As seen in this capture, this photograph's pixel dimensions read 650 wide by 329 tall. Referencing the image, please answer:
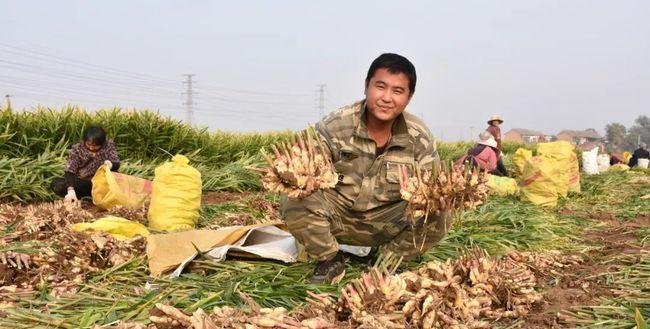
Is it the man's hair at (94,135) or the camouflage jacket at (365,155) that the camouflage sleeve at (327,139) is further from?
the man's hair at (94,135)

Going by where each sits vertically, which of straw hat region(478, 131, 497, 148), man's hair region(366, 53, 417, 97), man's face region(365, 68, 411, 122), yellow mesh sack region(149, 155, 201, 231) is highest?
man's hair region(366, 53, 417, 97)

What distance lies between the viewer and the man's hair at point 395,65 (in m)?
2.70

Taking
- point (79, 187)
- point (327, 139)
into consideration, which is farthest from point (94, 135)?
point (327, 139)

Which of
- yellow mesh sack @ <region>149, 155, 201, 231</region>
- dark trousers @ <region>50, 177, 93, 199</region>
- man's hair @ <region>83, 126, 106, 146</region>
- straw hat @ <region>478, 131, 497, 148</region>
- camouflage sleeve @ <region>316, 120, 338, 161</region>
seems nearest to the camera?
Answer: camouflage sleeve @ <region>316, 120, 338, 161</region>

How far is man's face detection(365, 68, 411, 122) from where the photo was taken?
269 centimetres

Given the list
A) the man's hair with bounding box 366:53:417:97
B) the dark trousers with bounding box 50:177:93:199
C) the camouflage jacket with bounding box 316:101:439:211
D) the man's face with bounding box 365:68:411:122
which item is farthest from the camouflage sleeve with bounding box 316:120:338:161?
the dark trousers with bounding box 50:177:93:199

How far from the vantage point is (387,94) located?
8.89 ft

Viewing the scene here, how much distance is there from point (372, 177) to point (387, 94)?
0.46m

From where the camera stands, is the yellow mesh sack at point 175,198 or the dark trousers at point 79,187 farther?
the dark trousers at point 79,187

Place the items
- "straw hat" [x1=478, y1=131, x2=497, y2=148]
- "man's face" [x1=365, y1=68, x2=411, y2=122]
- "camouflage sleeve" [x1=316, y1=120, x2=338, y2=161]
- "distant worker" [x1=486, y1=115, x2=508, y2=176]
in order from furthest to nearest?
"distant worker" [x1=486, y1=115, x2=508, y2=176] → "straw hat" [x1=478, y1=131, x2=497, y2=148] → "camouflage sleeve" [x1=316, y1=120, x2=338, y2=161] → "man's face" [x1=365, y1=68, x2=411, y2=122]

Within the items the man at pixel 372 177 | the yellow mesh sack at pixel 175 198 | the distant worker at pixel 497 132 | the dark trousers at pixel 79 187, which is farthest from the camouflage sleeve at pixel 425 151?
the distant worker at pixel 497 132

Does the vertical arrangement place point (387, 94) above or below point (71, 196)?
above

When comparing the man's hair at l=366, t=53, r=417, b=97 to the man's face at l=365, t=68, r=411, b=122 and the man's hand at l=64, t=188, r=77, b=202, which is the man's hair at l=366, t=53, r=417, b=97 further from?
the man's hand at l=64, t=188, r=77, b=202

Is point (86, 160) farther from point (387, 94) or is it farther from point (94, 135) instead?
point (387, 94)
